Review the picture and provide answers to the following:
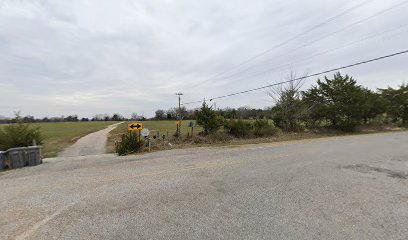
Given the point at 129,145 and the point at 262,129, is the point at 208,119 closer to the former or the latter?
the point at 262,129

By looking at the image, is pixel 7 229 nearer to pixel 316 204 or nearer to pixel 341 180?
pixel 316 204

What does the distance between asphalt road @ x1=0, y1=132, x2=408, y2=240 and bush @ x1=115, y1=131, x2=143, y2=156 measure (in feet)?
14.6

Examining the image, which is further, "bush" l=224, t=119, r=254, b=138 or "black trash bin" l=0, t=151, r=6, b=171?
"bush" l=224, t=119, r=254, b=138

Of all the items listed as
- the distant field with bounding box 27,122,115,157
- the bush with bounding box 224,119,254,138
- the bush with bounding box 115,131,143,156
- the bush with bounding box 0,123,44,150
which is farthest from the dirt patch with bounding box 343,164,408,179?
the distant field with bounding box 27,122,115,157

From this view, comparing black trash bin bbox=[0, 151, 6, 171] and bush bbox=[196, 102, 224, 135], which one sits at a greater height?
bush bbox=[196, 102, 224, 135]

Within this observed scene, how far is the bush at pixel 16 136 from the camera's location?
1147 cm

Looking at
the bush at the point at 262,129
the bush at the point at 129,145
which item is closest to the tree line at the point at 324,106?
the bush at the point at 262,129

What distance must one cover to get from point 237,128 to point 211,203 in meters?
15.7

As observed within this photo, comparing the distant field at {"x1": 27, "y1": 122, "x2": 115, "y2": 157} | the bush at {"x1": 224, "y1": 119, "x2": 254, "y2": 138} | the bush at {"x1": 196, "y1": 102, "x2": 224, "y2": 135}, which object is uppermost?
the bush at {"x1": 196, "y1": 102, "x2": 224, "y2": 135}

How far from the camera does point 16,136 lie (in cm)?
1166

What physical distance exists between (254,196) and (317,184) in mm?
2019

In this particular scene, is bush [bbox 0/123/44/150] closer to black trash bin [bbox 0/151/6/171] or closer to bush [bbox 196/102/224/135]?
black trash bin [bbox 0/151/6/171]

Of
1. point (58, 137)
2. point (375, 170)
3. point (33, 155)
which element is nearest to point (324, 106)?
point (375, 170)

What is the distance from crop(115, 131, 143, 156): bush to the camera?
511 inches
